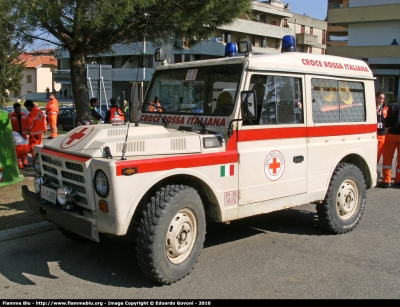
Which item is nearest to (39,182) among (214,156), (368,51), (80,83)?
(214,156)

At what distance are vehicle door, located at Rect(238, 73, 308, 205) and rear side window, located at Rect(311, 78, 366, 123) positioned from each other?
0.30 metres

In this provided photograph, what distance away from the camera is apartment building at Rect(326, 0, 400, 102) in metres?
30.8

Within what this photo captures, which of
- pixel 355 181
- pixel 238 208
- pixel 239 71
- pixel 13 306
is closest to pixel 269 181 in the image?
pixel 238 208

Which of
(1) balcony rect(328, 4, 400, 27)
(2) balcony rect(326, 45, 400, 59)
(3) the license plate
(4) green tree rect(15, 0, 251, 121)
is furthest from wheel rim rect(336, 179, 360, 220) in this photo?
(1) balcony rect(328, 4, 400, 27)

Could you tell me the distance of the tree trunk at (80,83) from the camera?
29.7 ft

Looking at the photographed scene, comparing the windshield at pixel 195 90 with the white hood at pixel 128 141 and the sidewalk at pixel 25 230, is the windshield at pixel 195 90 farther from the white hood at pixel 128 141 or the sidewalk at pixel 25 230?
the sidewalk at pixel 25 230

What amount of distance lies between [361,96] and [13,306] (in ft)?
16.6

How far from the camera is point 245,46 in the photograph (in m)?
5.09

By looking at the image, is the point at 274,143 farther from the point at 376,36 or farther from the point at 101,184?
the point at 376,36

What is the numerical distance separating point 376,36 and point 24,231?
109ft

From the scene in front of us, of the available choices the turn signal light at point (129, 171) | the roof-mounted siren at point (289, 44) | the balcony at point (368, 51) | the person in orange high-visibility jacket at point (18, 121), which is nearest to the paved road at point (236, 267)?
the turn signal light at point (129, 171)

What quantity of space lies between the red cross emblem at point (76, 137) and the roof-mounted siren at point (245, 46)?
1918 millimetres

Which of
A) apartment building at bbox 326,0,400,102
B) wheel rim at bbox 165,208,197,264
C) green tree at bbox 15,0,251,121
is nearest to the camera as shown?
wheel rim at bbox 165,208,197,264

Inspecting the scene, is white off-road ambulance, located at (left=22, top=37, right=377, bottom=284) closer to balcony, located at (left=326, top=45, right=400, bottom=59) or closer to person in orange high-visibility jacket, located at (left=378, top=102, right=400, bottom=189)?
person in orange high-visibility jacket, located at (left=378, top=102, right=400, bottom=189)
